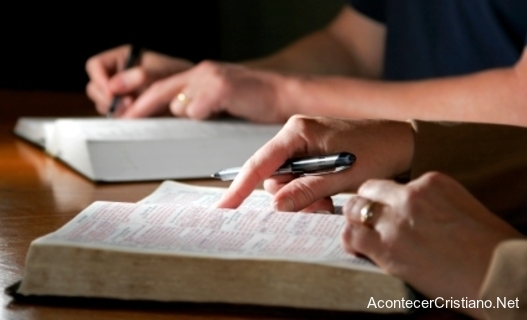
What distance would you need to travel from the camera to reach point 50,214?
3.21 ft

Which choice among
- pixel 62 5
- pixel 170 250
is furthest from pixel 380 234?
pixel 62 5

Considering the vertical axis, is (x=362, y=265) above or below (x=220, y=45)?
above

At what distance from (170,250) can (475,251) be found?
0.22 m

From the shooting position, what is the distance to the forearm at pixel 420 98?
1.26m

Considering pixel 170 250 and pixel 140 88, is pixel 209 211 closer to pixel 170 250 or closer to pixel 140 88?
pixel 170 250

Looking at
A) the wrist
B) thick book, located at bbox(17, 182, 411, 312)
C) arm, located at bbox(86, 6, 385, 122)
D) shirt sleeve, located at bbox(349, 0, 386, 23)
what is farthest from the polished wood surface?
shirt sleeve, located at bbox(349, 0, 386, 23)

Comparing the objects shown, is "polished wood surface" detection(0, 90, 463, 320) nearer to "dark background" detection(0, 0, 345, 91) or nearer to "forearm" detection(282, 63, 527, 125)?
"forearm" detection(282, 63, 527, 125)

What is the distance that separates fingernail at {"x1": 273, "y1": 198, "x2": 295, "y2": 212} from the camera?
0.84 m

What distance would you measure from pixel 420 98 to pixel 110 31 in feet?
6.06

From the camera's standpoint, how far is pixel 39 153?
1396 mm

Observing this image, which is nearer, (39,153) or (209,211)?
(209,211)

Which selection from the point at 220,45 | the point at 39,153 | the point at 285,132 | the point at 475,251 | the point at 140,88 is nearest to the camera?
the point at 475,251

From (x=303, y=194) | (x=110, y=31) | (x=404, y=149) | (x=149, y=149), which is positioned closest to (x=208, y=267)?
(x=303, y=194)

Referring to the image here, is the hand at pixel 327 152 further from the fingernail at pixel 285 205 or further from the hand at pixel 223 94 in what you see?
the hand at pixel 223 94
